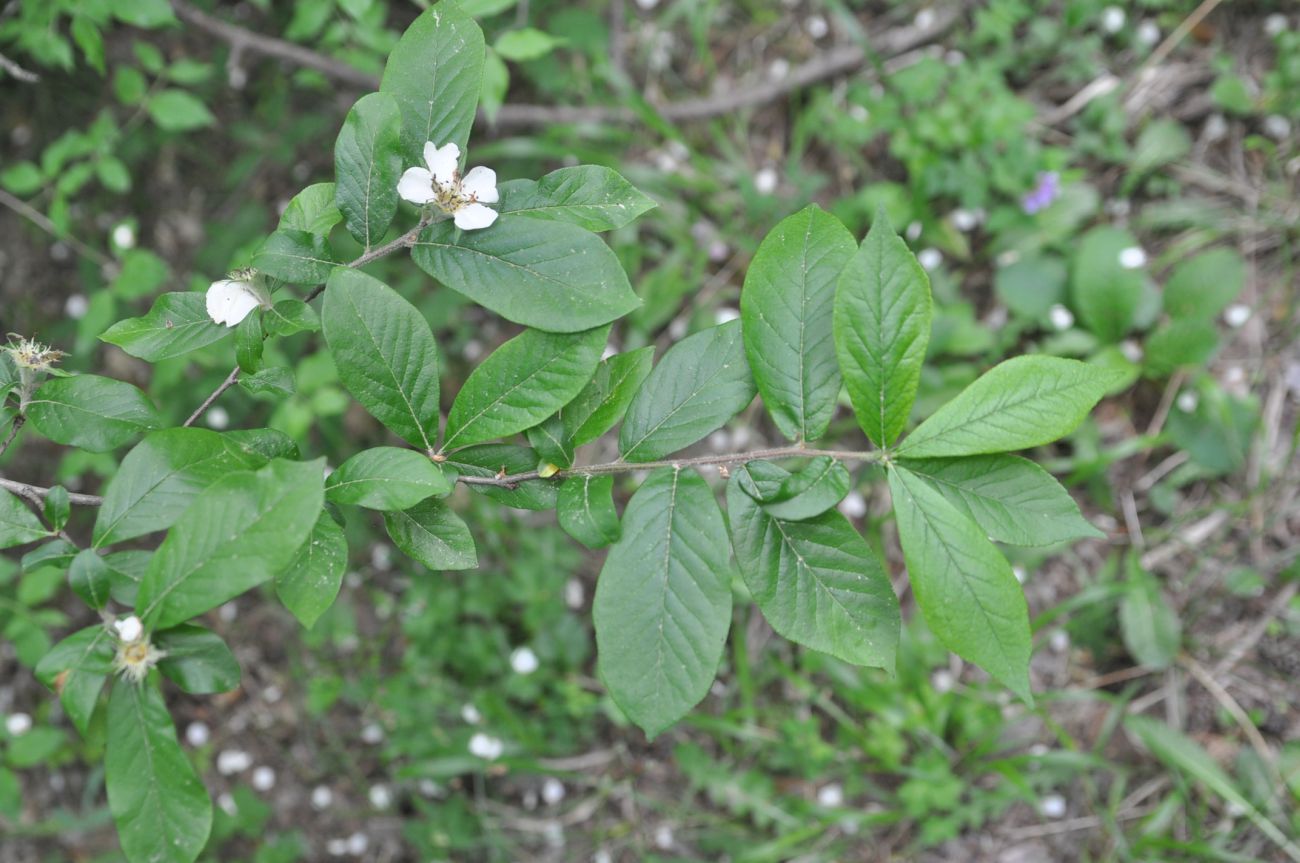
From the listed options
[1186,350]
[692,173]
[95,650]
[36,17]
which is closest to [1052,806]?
[1186,350]

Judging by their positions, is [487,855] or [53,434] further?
[487,855]

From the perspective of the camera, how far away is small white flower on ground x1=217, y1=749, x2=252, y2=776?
2.98 meters

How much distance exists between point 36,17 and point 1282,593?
387 cm

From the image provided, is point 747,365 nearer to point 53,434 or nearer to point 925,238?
point 53,434

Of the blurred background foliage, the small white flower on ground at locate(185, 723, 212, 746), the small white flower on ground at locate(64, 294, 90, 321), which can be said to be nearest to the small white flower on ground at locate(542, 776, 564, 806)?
the blurred background foliage

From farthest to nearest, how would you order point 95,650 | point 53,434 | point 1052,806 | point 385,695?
point 385,695 → point 1052,806 → point 53,434 → point 95,650

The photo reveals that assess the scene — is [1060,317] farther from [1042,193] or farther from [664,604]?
[664,604]

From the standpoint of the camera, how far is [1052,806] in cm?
264

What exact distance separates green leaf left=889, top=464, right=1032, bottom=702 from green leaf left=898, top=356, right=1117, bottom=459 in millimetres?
105

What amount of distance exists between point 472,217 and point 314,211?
0.27m

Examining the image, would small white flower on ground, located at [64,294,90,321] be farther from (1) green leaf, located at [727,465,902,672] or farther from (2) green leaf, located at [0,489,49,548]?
(1) green leaf, located at [727,465,902,672]

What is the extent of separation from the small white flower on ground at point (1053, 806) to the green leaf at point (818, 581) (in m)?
1.92

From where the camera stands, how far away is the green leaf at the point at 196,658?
116 centimetres

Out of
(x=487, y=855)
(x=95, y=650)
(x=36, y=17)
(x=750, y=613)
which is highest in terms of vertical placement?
(x=36, y=17)
